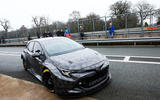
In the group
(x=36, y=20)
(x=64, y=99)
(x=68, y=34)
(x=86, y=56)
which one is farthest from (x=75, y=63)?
(x=36, y=20)

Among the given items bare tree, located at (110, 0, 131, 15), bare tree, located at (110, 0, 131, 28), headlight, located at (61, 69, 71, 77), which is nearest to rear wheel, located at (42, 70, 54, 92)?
headlight, located at (61, 69, 71, 77)

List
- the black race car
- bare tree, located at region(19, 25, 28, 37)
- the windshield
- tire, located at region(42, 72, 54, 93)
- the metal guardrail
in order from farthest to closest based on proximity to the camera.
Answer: bare tree, located at region(19, 25, 28, 37), the metal guardrail, the windshield, tire, located at region(42, 72, 54, 93), the black race car

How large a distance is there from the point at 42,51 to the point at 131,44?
31.1 ft

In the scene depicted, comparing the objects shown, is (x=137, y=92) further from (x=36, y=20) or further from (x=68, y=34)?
(x=36, y=20)

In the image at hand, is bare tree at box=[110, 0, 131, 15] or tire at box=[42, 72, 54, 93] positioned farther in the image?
bare tree at box=[110, 0, 131, 15]

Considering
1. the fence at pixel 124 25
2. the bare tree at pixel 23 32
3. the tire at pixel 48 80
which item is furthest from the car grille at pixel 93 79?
the bare tree at pixel 23 32

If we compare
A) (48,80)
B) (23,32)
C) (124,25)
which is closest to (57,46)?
(48,80)

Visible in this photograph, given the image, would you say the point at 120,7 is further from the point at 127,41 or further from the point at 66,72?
the point at 66,72

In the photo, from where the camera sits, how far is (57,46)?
14.9 ft

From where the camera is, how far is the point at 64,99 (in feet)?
11.0

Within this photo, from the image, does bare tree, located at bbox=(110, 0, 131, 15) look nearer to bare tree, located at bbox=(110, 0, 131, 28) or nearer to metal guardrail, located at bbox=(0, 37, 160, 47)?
bare tree, located at bbox=(110, 0, 131, 28)

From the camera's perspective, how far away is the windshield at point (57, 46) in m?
4.25

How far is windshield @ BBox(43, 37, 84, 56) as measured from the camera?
13.9ft

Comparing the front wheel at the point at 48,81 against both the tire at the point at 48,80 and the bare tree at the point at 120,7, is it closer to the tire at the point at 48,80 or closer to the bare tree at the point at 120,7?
the tire at the point at 48,80
